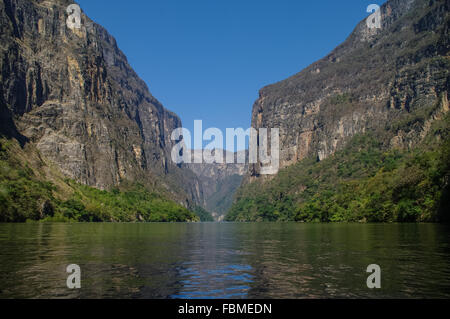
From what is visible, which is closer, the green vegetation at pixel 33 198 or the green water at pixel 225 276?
the green water at pixel 225 276

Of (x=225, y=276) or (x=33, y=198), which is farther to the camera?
(x=33, y=198)

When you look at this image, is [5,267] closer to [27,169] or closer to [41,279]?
[41,279]

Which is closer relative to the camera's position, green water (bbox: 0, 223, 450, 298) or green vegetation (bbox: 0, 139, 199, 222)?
green water (bbox: 0, 223, 450, 298)

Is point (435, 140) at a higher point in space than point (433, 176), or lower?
higher

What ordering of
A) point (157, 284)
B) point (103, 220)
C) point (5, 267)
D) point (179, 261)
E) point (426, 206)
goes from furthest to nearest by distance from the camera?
1. point (103, 220)
2. point (426, 206)
3. point (179, 261)
4. point (5, 267)
5. point (157, 284)

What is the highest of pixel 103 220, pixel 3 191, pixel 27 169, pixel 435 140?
pixel 435 140

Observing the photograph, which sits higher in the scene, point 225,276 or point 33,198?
point 33,198

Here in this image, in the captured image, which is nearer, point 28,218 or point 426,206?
point 426,206

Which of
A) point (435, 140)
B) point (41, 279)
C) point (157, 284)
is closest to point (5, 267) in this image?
point (41, 279)
